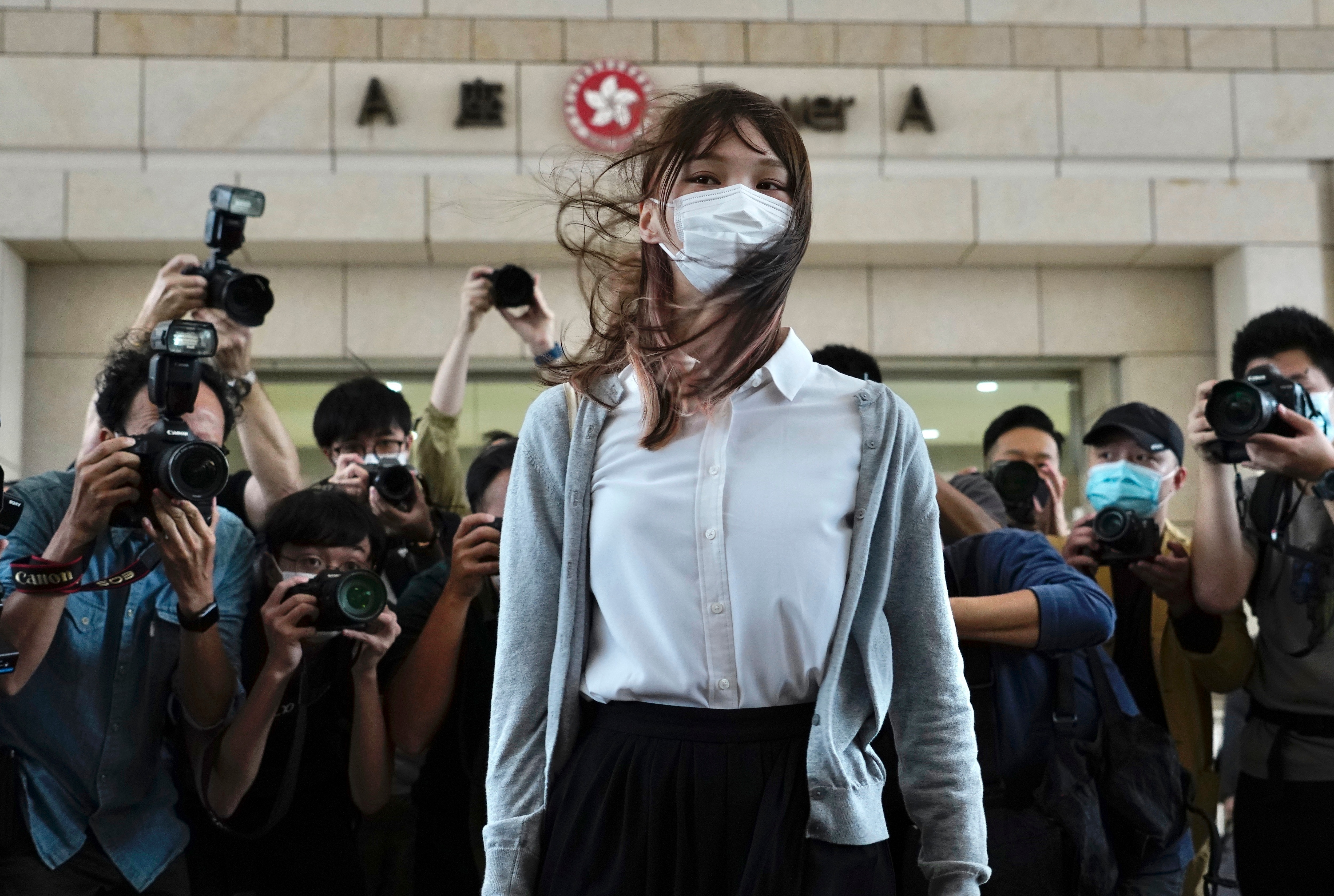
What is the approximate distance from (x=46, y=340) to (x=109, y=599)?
499 cm

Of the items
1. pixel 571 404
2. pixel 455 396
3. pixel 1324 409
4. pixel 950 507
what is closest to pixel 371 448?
pixel 455 396

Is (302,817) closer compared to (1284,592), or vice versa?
(302,817)

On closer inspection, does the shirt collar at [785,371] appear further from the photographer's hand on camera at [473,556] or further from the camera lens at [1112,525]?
the camera lens at [1112,525]

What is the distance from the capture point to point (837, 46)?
24.1ft

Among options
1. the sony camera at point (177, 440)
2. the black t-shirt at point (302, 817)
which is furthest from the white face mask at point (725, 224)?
the black t-shirt at point (302, 817)

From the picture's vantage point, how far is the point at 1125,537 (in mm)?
3197

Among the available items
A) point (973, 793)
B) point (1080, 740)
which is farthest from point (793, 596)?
point (1080, 740)

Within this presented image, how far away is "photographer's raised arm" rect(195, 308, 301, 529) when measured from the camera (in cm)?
365

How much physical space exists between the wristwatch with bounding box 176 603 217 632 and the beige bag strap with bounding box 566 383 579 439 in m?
1.30

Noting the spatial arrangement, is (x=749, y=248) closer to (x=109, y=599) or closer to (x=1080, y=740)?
(x=1080, y=740)

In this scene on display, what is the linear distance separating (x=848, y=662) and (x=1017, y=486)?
87.0 inches

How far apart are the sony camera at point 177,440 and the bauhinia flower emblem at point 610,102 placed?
4732 millimetres

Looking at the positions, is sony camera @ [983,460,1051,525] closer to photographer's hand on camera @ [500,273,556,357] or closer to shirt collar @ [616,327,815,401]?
photographer's hand on camera @ [500,273,556,357]

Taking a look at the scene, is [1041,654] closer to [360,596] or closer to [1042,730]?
[1042,730]
